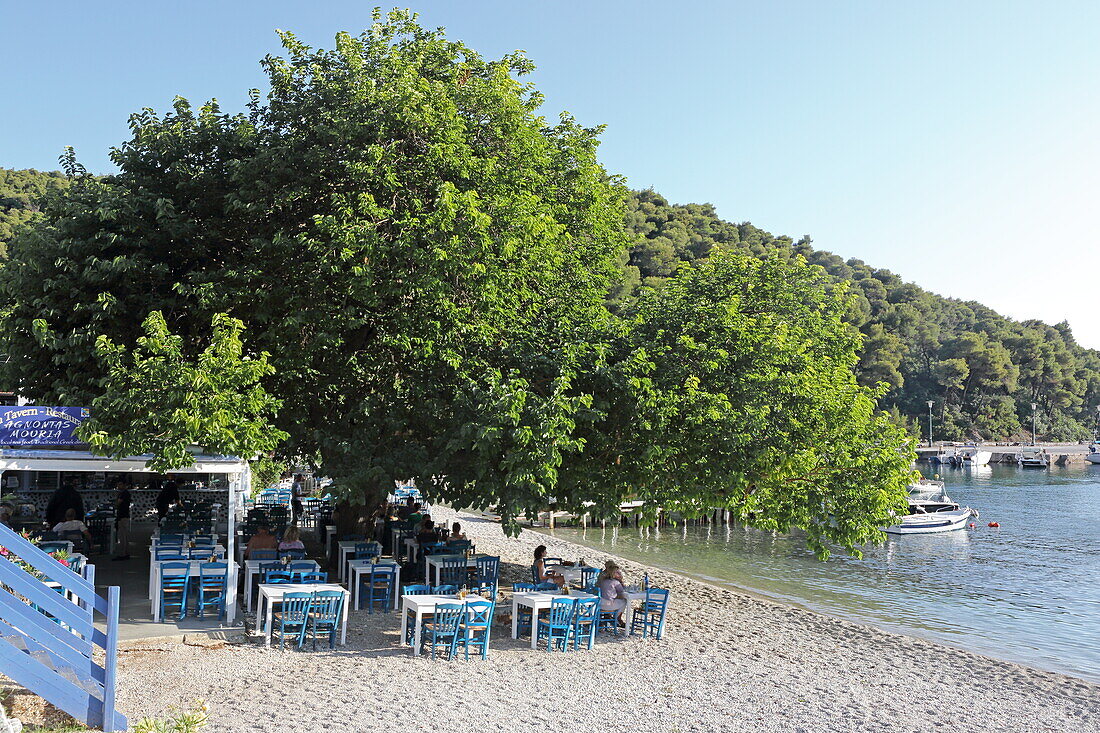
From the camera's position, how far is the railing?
719 centimetres

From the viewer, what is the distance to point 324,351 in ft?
52.9

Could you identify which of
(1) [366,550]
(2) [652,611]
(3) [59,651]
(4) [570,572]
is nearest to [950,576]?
(4) [570,572]

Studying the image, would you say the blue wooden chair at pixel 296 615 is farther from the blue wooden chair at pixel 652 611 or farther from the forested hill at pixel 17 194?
the forested hill at pixel 17 194

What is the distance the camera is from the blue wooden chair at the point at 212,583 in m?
13.0

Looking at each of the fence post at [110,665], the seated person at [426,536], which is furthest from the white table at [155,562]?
the fence post at [110,665]

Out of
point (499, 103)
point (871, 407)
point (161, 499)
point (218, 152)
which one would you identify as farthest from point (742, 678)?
point (161, 499)

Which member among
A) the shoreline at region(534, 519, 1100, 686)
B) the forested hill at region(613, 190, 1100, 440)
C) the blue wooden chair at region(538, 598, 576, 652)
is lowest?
the shoreline at region(534, 519, 1100, 686)

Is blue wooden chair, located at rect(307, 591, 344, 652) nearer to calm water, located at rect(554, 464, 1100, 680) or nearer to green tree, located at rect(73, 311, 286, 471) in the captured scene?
green tree, located at rect(73, 311, 286, 471)

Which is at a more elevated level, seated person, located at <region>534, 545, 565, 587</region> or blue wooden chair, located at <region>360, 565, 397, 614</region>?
seated person, located at <region>534, 545, 565, 587</region>

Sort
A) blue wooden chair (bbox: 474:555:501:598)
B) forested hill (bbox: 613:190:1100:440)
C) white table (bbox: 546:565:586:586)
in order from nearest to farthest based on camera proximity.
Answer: blue wooden chair (bbox: 474:555:501:598), white table (bbox: 546:565:586:586), forested hill (bbox: 613:190:1100:440)

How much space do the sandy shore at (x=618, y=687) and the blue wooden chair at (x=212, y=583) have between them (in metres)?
1.46

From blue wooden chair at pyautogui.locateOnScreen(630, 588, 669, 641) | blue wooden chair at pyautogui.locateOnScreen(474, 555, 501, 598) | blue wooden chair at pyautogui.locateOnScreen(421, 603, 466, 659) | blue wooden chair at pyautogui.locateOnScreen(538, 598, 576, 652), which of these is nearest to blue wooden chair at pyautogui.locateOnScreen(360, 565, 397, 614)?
blue wooden chair at pyautogui.locateOnScreen(474, 555, 501, 598)

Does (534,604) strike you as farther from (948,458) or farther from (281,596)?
(948,458)

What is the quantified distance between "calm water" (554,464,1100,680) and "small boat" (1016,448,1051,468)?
54735 mm
